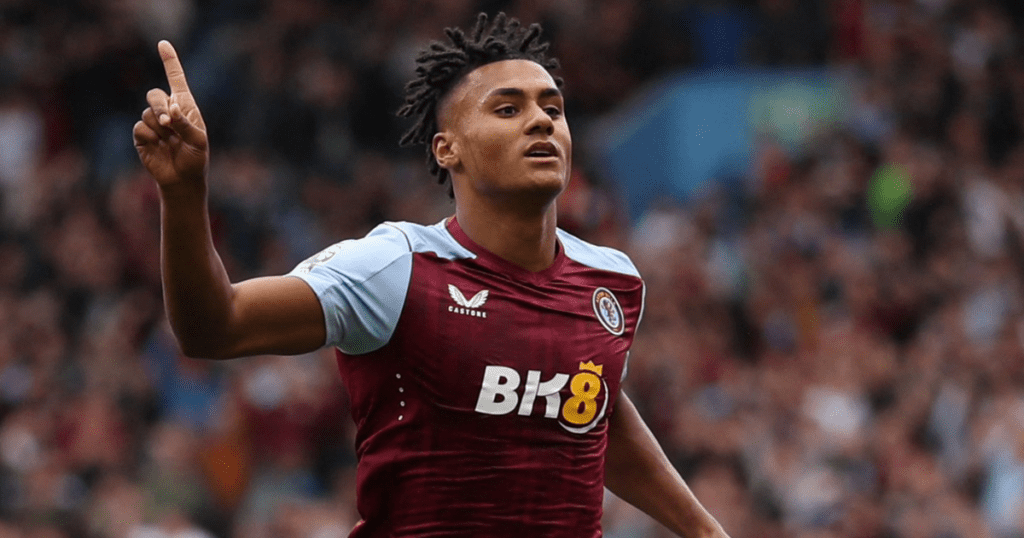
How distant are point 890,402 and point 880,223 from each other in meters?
2.25

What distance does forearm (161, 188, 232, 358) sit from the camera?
355 centimetres

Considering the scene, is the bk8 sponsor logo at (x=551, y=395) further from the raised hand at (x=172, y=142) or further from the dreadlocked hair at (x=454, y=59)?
the raised hand at (x=172, y=142)

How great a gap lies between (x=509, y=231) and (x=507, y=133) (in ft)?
0.91

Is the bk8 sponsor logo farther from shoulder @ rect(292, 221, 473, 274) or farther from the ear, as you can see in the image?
the ear

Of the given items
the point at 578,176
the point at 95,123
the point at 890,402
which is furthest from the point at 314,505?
the point at 95,123

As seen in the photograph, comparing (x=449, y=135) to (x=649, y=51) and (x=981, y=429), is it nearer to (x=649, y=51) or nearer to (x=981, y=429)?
(x=981, y=429)

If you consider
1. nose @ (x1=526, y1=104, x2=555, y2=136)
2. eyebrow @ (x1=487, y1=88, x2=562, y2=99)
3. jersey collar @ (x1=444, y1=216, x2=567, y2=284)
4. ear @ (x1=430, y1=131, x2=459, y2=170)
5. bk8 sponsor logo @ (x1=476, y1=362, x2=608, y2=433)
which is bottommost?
bk8 sponsor logo @ (x1=476, y1=362, x2=608, y2=433)

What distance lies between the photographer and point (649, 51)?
48.4 ft

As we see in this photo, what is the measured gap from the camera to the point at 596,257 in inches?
191

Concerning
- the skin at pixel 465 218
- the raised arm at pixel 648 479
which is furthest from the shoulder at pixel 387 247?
the raised arm at pixel 648 479

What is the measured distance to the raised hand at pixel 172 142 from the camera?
138 inches

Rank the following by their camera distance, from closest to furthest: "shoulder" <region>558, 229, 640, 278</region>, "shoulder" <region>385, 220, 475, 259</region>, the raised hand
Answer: the raised hand < "shoulder" <region>385, 220, 475, 259</region> < "shoulder" <region>558, 229, 640, 278</region>

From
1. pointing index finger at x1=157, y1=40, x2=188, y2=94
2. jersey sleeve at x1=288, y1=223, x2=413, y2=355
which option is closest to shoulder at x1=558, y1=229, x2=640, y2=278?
jersey sleeve at x1=288, y1=223, x2=413, y2=355

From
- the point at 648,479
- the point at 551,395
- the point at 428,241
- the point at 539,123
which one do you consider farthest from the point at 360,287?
the point at 648,479
